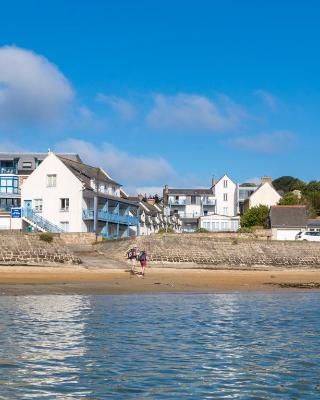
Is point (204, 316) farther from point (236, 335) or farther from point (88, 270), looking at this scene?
point (88, 270)

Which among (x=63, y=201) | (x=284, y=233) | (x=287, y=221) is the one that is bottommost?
(x=284, y=233)

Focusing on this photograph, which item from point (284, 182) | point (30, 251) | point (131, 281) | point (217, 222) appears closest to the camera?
point (131, 281)

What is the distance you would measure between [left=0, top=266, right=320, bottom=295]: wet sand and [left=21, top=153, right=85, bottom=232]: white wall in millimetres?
20944

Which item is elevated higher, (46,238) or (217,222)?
(217,222)

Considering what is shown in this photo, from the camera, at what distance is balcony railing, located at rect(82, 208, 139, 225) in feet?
184

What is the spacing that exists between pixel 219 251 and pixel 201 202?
69180 millimetres

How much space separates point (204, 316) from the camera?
65.2 ft

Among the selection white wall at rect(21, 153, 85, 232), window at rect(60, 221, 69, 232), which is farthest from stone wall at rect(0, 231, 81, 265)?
window at rect(60, 221, 69, 232)

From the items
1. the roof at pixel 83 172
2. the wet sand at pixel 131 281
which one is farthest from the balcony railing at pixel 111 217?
the wet sand at pixel 131 281

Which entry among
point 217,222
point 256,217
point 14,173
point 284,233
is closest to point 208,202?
point 217,222

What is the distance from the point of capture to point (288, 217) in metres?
64.6

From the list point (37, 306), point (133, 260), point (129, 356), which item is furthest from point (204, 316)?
point (133, 260)

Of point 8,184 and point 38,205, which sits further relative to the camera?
point 8,184

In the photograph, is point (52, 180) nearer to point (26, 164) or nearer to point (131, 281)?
point (26, 164)
